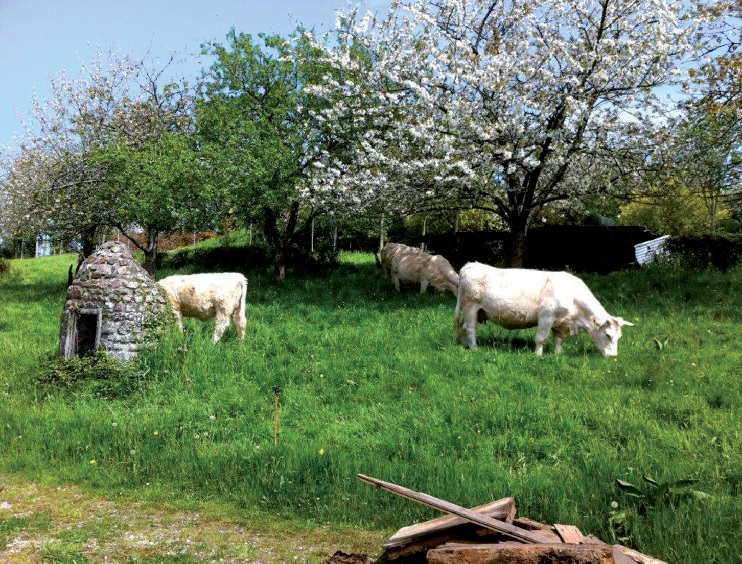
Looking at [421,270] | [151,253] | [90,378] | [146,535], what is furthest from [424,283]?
[146,535]

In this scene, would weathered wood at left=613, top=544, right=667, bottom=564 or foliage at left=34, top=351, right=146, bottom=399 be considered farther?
foliage at left=34, top=351, right=146, bottom=399

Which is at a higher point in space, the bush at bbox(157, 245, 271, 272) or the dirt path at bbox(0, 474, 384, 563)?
the bush at bbox(157, 245, 271, 272)

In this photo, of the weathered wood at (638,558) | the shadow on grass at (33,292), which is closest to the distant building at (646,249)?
the weathered wood at (638,558)

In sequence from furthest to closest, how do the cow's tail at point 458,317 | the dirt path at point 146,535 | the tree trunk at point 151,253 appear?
the tree trunk at point 151,253 → the cow's tail at point 458,317 → the dirt path at point 146,535

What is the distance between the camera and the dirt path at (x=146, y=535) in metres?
6.26

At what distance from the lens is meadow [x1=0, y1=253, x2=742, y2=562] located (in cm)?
690

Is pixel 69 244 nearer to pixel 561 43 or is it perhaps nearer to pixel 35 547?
pixel 561 43

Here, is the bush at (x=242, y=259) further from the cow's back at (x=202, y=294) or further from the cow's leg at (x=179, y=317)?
the cow's leg at (x=179, y=317)

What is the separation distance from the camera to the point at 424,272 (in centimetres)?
2209

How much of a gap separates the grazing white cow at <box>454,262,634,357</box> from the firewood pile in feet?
25.6

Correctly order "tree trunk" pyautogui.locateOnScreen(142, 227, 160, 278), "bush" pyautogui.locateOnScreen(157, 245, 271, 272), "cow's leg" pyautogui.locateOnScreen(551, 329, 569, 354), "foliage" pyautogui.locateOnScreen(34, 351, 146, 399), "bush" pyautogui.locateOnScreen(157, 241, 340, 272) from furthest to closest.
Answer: "bush" pyautogui.locateOnScreen(157, 245, 271, 272), "bush" pyautogui.locateOnScreen(157, 241, 340, 272), "tree trunk" pyautogui.locateOnScreen(142, 227, 160, 278), "cow's leg" pyautogui.locateOnScreen(551, 329, 569, 354), "foliage" pyautogui.locateOnScreen(34, 351, 146, 399)

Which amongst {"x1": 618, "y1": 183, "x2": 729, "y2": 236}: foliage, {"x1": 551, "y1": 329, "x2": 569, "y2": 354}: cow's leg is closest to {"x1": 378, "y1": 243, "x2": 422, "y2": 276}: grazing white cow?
{"x1": 551, "y1": 329, "x2": 569, "y2": 354}: cow's leg

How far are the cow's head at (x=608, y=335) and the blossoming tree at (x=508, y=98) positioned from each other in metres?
7.26

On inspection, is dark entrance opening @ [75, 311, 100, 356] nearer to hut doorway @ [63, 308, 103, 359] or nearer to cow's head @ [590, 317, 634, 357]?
hut doorway @ [63, 308, 103, 359]
